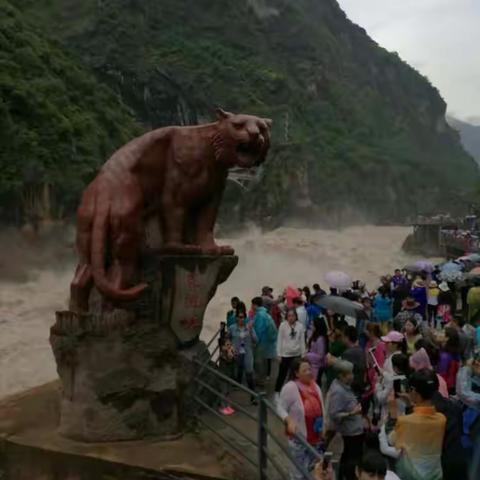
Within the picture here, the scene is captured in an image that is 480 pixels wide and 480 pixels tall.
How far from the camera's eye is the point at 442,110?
5581 inches

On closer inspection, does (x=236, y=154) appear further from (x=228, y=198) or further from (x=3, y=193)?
(x=228, y=198)

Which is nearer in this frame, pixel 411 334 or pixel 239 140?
pixel 239 140

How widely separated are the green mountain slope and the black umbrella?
63.0 ft

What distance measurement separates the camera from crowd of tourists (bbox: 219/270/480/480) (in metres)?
4.36

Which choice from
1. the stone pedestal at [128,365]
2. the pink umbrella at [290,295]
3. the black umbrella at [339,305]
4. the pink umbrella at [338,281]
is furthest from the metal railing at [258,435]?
the pink umbrella at [338,281]

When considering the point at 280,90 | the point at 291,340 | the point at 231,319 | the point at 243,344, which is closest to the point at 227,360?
the point at 243,344

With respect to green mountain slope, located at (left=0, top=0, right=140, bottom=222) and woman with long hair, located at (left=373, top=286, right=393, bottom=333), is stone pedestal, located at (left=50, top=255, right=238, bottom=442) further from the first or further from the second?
green mountain slope, located at (left=0, top=0, right=140, bottom=222)

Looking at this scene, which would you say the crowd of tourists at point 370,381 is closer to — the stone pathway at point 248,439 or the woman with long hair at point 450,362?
the woman with long hair at point 450,362

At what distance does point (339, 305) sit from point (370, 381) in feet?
8.27

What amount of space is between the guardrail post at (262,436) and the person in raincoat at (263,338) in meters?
3.00

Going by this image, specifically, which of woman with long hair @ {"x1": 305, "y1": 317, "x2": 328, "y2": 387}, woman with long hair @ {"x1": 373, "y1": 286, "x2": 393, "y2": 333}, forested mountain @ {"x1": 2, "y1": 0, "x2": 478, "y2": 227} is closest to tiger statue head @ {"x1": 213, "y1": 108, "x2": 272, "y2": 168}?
woman with long hair @ {"x1": 305, "y1": 317, "x2": 328, "y2": 387}

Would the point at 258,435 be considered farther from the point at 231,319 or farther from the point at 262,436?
the point at 231,319

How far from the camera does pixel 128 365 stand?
6.76 meters

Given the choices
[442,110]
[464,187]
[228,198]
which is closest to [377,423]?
[228,198]
